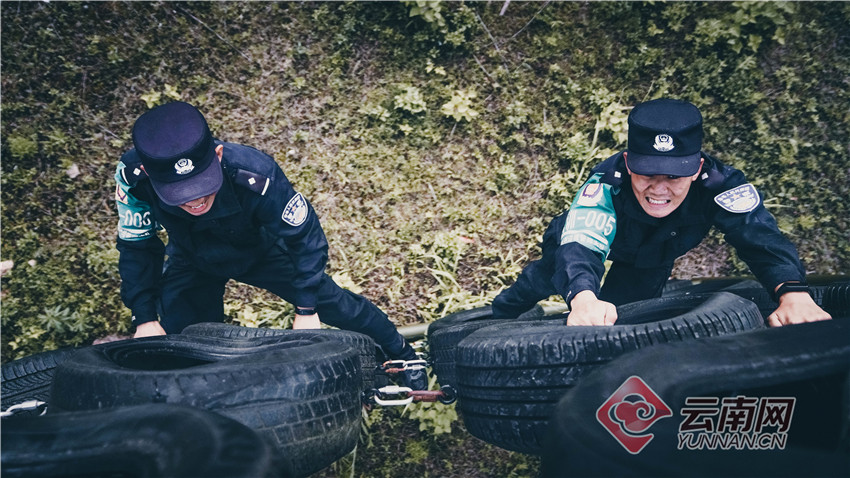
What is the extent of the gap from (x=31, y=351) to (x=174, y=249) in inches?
63.3

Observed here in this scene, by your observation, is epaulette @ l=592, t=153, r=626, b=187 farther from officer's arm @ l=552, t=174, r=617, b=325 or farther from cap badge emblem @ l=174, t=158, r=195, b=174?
cap badge emblem @ l=174, t=158, r=195, b=174

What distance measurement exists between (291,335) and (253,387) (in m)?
0.68

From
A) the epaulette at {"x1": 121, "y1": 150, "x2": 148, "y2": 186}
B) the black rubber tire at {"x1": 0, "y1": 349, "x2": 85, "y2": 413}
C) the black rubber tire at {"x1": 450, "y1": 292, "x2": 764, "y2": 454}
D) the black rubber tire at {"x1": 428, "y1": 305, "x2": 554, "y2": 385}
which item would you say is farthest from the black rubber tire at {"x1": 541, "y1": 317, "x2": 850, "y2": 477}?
the black rubber tire at {"x1": 0, "y1": 349, "x2": 85, "y2": 413}

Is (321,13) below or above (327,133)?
above

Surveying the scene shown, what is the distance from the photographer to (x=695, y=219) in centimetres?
309

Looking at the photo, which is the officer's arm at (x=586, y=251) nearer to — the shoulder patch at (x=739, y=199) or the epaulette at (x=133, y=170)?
the shoulder patch at (x=739, y=199)

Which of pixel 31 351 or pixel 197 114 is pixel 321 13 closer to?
pixel 197 114

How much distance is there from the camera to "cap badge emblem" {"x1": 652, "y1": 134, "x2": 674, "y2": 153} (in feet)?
9.07

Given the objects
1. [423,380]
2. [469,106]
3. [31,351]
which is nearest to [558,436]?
[423,380]

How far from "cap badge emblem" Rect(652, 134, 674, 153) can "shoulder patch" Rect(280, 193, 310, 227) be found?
1.78 metres

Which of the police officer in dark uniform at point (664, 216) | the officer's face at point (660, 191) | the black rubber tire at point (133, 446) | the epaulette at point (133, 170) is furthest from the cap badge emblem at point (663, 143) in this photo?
the epaulette at point (133, 170)

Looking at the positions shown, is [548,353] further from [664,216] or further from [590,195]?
[664,216]

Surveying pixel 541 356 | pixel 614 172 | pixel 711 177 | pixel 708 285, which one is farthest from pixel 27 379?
pixel 708 285

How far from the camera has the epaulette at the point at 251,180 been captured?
10.1 ft
